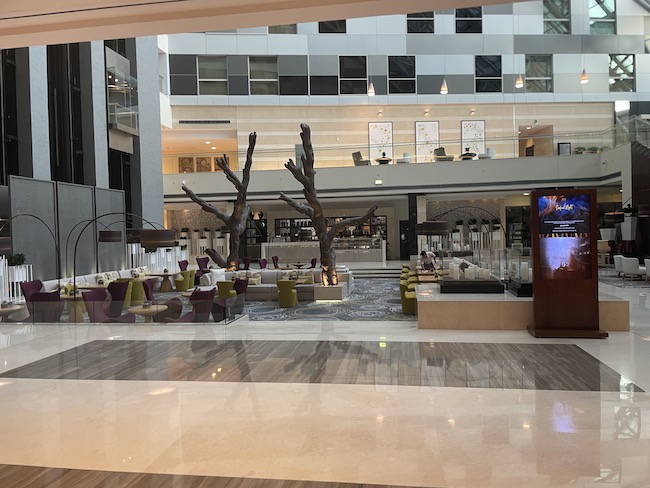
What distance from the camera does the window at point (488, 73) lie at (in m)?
27.3

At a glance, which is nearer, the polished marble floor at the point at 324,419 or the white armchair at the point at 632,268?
the polished marble floor at the point at 324,419

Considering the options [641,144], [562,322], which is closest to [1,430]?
[562,322]

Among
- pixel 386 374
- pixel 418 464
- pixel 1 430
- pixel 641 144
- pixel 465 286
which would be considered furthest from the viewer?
pixel 641 144

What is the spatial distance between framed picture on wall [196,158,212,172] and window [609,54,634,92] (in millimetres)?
19923

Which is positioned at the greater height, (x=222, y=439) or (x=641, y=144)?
(x=641, y=144)

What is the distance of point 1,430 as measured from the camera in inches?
180

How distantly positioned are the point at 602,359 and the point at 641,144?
14193mm

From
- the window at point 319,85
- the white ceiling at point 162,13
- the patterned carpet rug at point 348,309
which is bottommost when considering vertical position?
the patterned carpet rug at point 348,309

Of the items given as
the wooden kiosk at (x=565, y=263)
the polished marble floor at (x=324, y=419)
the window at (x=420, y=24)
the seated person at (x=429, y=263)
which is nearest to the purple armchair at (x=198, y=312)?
the polished marble floor at (x=324, y=419)

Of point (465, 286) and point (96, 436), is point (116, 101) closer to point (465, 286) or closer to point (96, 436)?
point (465, 286)

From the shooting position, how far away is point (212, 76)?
2714 centimetres

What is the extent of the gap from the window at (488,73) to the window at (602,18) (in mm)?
4910

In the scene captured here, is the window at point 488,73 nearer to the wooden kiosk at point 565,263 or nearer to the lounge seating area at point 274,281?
the lounge seating area at point 274,281

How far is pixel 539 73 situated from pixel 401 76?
6891 mm
